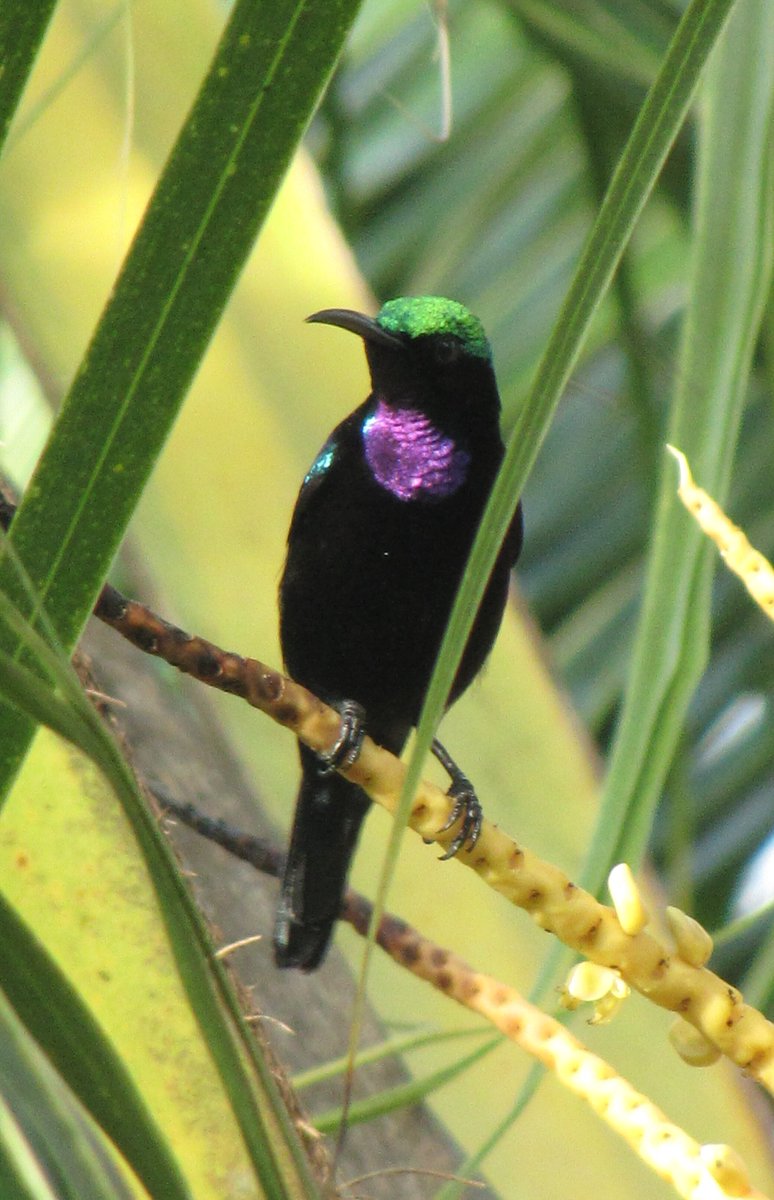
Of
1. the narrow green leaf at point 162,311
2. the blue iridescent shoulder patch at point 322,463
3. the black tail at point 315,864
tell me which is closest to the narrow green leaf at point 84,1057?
the narrow green leaf at point 162,311

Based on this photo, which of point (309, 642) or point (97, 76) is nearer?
point (97, 76)

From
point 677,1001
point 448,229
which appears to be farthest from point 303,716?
point 448,229

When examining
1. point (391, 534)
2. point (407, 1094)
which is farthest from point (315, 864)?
point (407, 1094)

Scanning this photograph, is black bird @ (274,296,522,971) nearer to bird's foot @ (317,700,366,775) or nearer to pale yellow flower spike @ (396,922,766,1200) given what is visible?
bird's foot @ (317,700,366,775)

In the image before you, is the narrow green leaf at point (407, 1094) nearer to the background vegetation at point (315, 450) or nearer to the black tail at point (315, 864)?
the background vegetation at point (315, 450)

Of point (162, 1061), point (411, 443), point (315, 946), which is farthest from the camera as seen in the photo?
point (411, 443)

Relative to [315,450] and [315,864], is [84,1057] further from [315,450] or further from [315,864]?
[315,450]

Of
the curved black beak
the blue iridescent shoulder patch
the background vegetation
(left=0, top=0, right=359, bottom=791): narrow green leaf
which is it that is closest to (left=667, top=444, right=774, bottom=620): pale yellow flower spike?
the background vegetation

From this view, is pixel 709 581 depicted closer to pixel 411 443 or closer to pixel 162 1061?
pixel 162 1061
